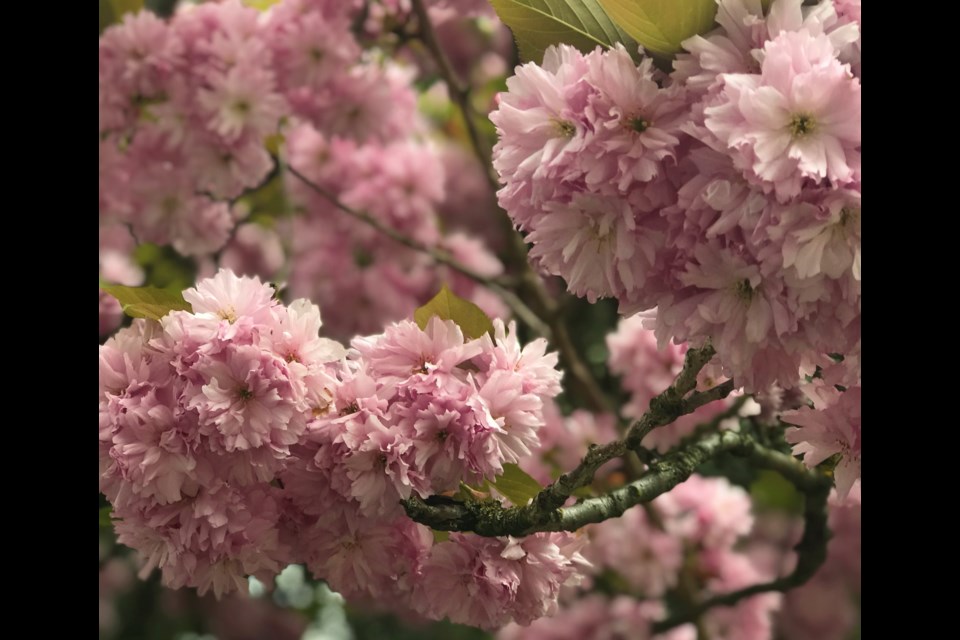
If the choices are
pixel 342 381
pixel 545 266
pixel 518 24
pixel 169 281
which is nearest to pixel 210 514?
pixel 342 381

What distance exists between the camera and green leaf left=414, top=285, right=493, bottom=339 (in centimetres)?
87

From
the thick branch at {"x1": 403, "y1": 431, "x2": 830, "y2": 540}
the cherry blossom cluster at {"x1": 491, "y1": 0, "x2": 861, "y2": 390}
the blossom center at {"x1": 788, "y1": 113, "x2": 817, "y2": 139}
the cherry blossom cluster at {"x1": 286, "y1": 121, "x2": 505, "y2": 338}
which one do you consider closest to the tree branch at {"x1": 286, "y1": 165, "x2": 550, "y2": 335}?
the cherry blossom cluster at {"x1": 286, "y1": 121, "x2": 505, "y2": 338}

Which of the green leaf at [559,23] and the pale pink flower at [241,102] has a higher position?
the green leaf at [559,23]

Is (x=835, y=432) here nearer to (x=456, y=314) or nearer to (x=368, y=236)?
(x=456, y=314)

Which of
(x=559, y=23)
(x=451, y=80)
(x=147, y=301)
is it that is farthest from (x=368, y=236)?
(x=559, y=23)

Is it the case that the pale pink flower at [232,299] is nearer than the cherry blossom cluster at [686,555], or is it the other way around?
the pale pink flower at [232,299]

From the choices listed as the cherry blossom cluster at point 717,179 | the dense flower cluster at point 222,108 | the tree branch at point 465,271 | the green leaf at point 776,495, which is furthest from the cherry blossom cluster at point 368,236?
the cherry blossom cluster at point 717,179

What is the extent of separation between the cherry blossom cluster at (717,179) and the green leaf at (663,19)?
0.01 m

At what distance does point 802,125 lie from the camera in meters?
0.63

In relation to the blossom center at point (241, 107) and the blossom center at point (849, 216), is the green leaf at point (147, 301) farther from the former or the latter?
the blossom center at point (241, 107)

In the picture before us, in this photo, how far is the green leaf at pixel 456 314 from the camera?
87 cm

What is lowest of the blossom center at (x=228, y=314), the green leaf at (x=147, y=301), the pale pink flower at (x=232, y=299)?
the green leaf at (x=147, y=301)

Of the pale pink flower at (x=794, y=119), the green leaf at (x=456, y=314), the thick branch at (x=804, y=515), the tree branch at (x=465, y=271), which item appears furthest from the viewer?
the tree branch at (x=465, y=271)

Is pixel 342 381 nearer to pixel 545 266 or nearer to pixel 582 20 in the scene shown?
pixel 545 266
